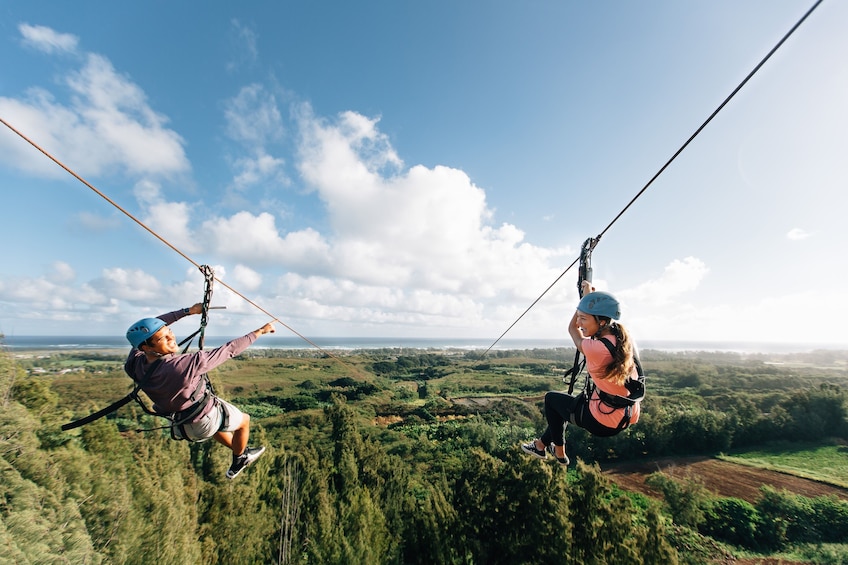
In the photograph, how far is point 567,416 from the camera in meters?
4.71

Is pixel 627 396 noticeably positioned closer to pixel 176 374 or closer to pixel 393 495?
pixel 176 374

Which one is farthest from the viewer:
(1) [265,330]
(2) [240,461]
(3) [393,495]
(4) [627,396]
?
(3) [393,495]

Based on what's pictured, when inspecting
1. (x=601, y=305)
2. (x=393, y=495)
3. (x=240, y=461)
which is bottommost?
(x=393, y=495)

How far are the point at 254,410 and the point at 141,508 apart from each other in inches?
2552

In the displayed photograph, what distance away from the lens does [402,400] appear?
99.2 metres

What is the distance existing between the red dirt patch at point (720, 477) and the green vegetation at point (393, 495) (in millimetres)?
2608

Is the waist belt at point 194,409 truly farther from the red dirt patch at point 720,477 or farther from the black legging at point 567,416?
the red dirt patch at point 720,477

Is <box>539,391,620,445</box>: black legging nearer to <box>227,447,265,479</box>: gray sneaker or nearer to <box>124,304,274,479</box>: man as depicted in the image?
<box>124,304,274,479</box>: man

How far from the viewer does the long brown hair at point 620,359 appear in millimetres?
3691

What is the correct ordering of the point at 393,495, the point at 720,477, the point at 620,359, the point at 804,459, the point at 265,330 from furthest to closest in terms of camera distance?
the point at 804,459, the point at 720,477, the point at 393,495, the point at 265,330, the point at 620,359

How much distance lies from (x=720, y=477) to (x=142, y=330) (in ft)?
223

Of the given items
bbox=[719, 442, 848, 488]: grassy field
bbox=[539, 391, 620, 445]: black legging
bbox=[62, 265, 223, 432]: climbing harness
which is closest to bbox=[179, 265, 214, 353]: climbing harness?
bbox=[62, 265, 223, 432]: climbing harness

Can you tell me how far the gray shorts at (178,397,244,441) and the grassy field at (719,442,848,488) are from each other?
73897 millimetres

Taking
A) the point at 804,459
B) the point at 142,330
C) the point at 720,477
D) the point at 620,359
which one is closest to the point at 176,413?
the point at 142,330
